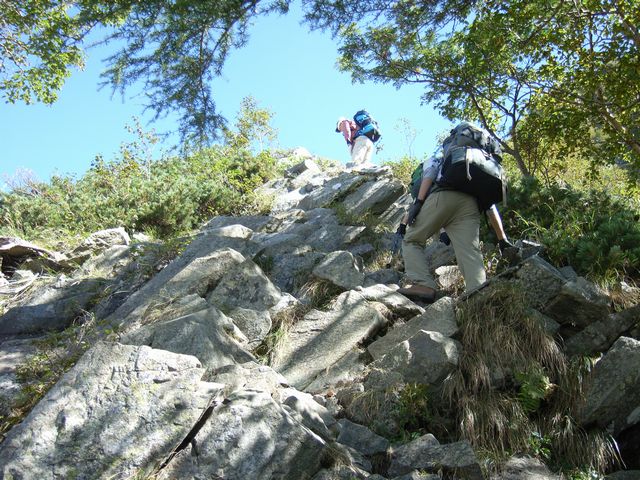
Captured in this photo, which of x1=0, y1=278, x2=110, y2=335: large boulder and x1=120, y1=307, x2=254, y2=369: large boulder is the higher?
x1=0, y1=278, x2=110, y2=335: large boulder

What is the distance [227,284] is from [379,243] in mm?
2879

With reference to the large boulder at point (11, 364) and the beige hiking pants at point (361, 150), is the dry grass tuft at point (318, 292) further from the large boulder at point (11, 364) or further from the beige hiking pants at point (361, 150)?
the beige hiking pants at point (361, 150)

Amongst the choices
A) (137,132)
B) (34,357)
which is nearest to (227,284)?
(34,357)

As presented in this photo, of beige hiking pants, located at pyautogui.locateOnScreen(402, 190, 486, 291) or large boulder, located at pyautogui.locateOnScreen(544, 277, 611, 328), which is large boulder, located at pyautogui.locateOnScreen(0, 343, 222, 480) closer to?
beige hiking pants, located at pyautogui.locateOnScreen(402, 190, 486, 291)

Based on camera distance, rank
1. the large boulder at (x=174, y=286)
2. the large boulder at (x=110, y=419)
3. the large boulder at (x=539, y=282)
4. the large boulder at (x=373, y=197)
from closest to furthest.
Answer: the large boulder at (x=110, y=419)
the large boulder at (x=539, y=282)
the large boulder at (x=174, y=286)
the large boulder at (x=373, y=197)

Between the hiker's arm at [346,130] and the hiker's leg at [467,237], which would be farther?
the hiker's arm at [346,130]

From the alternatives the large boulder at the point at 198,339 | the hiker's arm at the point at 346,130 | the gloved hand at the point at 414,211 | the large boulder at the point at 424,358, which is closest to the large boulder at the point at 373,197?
the gloved hand at the point at 414,211

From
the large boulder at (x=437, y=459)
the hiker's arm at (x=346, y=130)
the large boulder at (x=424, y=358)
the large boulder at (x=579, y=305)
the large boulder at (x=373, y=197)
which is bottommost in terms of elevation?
the large boulder at (x=437, y=459)

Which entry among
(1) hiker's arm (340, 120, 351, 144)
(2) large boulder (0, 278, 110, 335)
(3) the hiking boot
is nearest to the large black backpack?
(3) the hiking boot

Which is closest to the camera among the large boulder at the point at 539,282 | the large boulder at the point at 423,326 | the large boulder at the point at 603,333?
the large boulder at the point at 603,333

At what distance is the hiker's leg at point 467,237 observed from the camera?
5.73 metres

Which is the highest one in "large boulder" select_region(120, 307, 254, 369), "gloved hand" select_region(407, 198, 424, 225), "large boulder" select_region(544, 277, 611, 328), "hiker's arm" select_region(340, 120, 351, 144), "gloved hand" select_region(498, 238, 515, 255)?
"hiker's arm" select_region(340, 120, 351, 144)

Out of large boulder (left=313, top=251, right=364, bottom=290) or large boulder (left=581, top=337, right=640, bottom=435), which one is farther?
large boulder (left=313, top=251, right=364, bottom=290)

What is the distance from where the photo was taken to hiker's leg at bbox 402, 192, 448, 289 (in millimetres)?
5891
